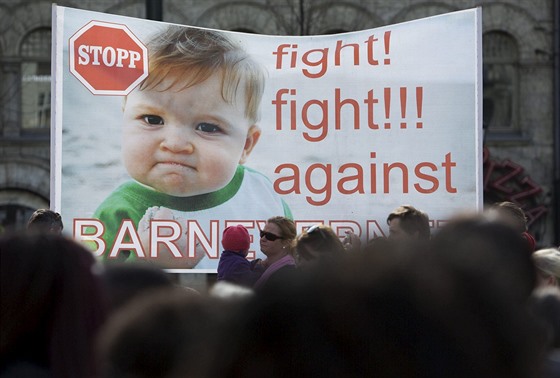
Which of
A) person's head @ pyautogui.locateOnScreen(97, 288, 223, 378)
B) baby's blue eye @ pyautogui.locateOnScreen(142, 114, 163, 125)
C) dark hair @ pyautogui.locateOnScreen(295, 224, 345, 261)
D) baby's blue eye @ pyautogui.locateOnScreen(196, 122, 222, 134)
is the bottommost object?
person's head @ pyautogui.locateOnScreen(97, 288, 223, 378)

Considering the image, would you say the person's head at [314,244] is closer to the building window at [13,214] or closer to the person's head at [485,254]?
the person's head at [485,254]

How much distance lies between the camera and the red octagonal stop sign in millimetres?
8305

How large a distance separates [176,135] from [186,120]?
139 mm

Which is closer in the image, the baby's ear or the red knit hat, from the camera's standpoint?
the red knit hat

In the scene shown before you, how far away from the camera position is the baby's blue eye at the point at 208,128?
8297 millimetres

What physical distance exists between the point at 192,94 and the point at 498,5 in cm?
1451

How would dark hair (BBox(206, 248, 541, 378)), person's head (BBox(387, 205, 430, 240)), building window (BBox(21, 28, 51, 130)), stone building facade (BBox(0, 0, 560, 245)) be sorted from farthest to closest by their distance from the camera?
building window (BBox(21, 28, 51, 130)) → stone building facade (BBox(0, 0, 560, 245)) → person's head (BBox(387, 205, 430, 240)) → dark hair (BBox(206, 248, 541, 378))

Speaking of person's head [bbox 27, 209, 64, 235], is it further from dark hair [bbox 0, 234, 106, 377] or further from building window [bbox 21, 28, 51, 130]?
building window [bbox 21, 28, 51, 130]

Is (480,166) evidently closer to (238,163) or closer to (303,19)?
(238,163)

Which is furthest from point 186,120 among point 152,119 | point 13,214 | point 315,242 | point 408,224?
point 13,214

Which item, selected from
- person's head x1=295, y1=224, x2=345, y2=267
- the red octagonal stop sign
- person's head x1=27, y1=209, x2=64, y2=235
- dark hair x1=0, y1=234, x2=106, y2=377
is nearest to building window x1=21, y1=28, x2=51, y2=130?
the red octagonal stop sign

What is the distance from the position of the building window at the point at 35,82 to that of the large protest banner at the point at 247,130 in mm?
13475

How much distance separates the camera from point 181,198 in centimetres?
830

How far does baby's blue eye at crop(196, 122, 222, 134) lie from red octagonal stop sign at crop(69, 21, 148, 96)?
56 cm
